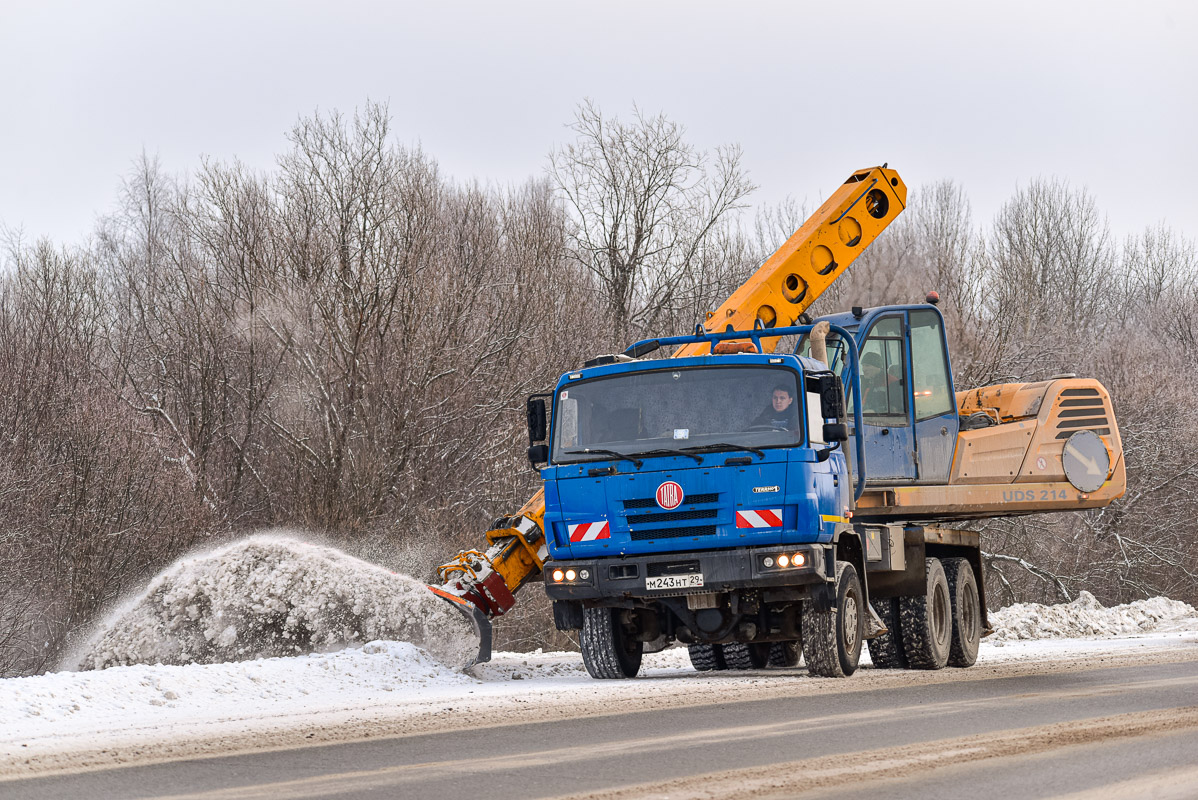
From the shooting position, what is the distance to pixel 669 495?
11.6 meters

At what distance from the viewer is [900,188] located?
1573cm

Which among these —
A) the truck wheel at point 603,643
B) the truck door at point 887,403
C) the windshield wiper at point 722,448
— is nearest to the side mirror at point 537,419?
the windshield wiper at point 722,448

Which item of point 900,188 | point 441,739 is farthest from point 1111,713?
point 900,188

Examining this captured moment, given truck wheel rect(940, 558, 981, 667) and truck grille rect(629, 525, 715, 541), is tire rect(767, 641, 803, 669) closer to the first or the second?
truck wheel rect(940, 558, 981, 667)

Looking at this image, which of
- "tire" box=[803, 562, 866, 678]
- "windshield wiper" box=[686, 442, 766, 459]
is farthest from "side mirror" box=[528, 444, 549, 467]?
"tire" box=[803, 562, 866, 678]

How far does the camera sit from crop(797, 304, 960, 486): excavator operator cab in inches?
552

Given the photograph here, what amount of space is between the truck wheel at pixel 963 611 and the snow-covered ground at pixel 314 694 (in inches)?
19.4

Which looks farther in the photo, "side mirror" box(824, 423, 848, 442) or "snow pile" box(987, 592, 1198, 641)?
"snow pile" box(987, 592, 1198, 641)

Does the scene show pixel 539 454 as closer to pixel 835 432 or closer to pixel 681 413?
pixel 681 413

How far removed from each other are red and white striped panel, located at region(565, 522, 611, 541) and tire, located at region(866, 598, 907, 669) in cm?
427

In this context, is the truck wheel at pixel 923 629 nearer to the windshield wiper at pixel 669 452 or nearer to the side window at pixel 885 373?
the side window at pixel 885 373

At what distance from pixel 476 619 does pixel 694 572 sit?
2396 mm

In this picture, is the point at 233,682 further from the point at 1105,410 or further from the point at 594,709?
the point at 1105,410

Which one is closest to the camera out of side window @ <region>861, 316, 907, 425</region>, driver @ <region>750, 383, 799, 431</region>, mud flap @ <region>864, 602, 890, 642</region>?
driver @ <region>750, 383, 799, 431</region>
